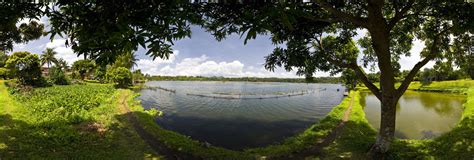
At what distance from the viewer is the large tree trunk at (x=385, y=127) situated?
34.0 feet

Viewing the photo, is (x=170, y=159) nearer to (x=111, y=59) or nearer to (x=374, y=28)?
(x=111, y=59)

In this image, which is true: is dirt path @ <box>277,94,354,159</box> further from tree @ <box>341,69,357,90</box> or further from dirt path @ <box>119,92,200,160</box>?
tree @ <box>341,69,357,90</box>

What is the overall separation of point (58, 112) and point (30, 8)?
16884 millimetres

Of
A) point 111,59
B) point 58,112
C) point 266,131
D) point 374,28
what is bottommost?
point 266,131

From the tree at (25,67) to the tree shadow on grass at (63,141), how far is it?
3173 cm

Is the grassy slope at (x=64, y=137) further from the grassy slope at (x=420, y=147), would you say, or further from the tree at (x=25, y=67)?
the tree at (x=25, y=67)

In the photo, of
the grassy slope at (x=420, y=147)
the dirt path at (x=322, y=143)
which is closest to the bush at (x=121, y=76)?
the dirt path at (x=322, y=143)

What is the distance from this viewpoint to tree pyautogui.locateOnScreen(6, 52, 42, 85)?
4066 centimetres

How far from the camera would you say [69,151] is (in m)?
11.0

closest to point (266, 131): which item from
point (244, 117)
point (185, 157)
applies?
point (244, 117)

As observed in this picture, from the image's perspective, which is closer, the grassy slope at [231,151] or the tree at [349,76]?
the grassy slope at [231,151]

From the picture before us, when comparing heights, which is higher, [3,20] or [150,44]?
[3,20]

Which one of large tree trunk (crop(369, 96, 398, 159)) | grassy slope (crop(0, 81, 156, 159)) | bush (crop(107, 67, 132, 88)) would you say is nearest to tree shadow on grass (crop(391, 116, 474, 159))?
large tree trunk (crop(369, 96, 398, 159))

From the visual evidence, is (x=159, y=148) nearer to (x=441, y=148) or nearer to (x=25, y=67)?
(x=441, y=148)
